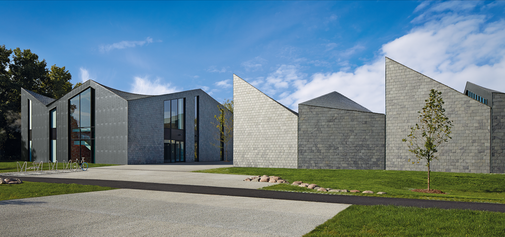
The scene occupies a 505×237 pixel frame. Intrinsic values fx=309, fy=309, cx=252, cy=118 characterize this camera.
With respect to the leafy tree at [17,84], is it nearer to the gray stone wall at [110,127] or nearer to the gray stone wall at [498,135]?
the gray stone wall at [110,127]

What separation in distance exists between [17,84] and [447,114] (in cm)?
5236

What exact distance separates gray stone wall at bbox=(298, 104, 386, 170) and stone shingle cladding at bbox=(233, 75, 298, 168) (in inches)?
35.4

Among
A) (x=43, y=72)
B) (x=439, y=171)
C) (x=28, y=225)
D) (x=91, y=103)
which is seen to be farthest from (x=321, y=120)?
(x=43, y=72)

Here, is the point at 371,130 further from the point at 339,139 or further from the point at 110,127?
the point at 110,127

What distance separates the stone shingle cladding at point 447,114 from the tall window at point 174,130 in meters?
23.1

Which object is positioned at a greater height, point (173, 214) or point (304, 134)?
point (304, 134)

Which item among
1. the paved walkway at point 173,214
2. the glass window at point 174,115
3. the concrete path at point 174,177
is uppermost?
the glass window at point 174,115

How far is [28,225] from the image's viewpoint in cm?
606

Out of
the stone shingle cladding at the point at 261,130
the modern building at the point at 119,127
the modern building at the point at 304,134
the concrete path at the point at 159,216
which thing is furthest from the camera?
the modern building at the point at 119,127

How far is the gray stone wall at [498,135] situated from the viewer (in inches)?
736

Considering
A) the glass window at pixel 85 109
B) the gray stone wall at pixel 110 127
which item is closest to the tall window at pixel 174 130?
the gray stone wall at pixel 110 127

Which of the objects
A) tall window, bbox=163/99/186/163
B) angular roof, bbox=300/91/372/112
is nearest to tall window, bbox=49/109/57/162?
tall window, bbox=163/99/186/163

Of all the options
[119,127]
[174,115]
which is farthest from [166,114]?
[119,127]

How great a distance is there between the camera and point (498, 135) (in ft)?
61.8
